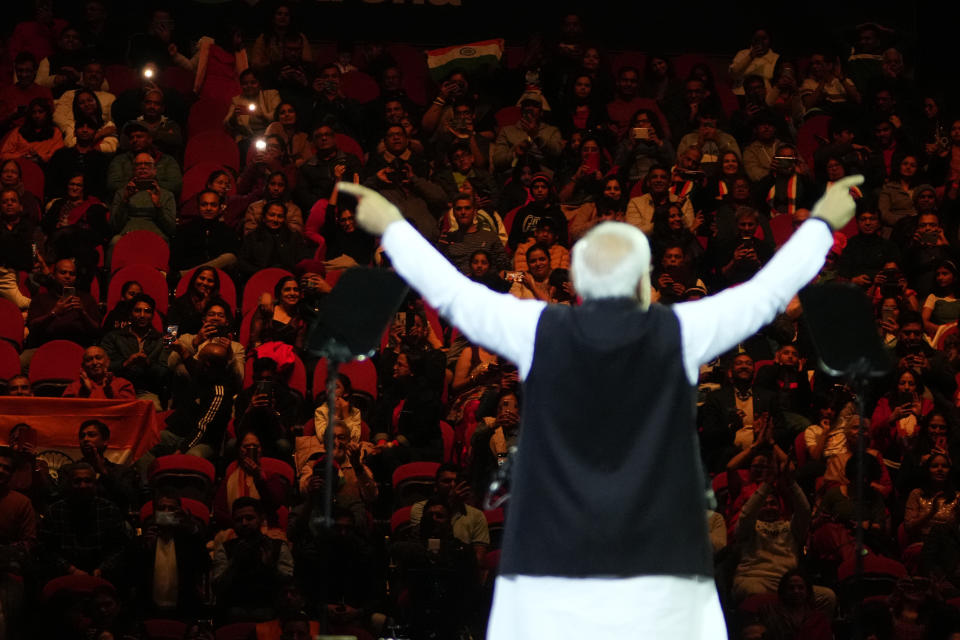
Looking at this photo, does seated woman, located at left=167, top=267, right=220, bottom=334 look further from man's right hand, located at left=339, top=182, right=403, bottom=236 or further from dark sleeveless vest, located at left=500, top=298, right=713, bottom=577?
dark sleeveless vest, located at left=500, top=298, right=713, bottom=577

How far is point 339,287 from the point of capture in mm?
3199

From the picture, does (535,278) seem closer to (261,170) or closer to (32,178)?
(261,170)

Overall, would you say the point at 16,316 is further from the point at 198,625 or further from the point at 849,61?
the point at 849,61

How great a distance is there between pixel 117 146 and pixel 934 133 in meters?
5.94

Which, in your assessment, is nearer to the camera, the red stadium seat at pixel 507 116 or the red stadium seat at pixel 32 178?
the red stadium seat at pixel 32 178

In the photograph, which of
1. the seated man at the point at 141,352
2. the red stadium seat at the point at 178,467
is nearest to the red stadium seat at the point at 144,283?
the seated man at the point at 141,352

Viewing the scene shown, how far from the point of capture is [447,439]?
24.1 ft

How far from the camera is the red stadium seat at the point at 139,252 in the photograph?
8.44 meters

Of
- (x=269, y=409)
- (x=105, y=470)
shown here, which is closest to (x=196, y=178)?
(x=269, y=409)

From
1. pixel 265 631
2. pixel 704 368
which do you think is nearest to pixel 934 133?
pixel 704 368

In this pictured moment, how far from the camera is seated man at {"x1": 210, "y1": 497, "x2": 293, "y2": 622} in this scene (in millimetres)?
6348

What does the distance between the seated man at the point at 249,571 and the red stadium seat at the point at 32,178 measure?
3584 mm

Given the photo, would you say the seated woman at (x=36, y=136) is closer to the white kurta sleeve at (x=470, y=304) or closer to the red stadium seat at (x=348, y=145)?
the red stadium seat at (x=348, y=145)

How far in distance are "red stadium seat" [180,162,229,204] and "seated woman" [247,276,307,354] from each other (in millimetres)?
1564
